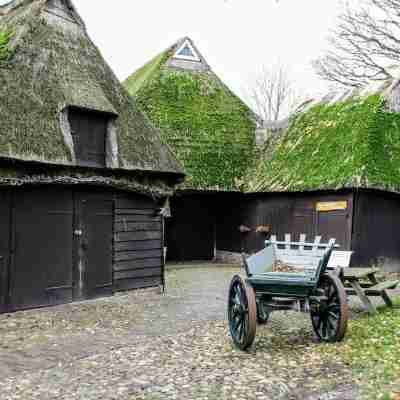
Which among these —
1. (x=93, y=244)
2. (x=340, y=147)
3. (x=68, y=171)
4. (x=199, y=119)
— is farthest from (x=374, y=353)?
(x=199, y=119)

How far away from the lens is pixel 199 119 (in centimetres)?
1869

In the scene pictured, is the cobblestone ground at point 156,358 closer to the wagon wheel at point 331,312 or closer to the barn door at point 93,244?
the wagon wheel at point 331,312

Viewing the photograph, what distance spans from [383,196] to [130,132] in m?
7.25

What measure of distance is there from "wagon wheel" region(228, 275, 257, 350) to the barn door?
4.39 meters

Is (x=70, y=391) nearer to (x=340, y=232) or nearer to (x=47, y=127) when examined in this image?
(x=47, y=127)

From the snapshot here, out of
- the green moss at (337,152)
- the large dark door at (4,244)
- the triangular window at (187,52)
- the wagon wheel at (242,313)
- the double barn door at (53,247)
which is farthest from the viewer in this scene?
the triangular window at (187,52)

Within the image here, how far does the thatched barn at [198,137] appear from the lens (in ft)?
58.1

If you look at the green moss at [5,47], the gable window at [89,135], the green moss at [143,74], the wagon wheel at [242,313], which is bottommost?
the wagon wheel at [242,313]

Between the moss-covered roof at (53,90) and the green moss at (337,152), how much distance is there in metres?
4.83

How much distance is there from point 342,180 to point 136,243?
5814mm

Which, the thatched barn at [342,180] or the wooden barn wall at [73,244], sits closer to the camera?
the wooden barn wall at [73,244]

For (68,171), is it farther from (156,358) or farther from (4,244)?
(156,358)

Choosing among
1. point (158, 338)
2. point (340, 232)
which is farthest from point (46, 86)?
point (340, 232)

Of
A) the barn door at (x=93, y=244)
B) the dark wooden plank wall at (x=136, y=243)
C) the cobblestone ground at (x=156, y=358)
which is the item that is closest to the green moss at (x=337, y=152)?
the dark wooden plank wall at (x=136, y=243)
